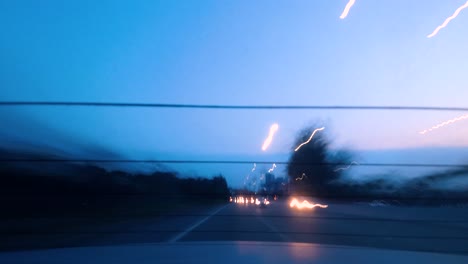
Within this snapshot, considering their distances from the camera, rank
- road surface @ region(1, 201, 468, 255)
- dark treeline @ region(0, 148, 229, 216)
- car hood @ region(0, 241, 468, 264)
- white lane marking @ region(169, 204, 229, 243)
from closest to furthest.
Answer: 1. car hood @ region(0, 241, 468, 264)
2. dark treeline @ region(0, 148, 229, 216)
3. road surface @ region(1, 201, 468, 255)
4. white lane marking @ region(169, 204, 229, 243)

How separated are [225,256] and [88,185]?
3.43 m

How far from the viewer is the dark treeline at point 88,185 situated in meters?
6.82

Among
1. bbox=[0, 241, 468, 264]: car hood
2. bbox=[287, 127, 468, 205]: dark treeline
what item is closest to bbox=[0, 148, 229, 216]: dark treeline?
bbox=[287, 127, 468, 205]: dark treeline

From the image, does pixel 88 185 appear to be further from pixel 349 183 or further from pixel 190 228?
pixel 190 228

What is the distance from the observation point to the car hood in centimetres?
379

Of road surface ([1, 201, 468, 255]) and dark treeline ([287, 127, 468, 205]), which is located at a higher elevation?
dark treeline ([287, 127, 468, 205])

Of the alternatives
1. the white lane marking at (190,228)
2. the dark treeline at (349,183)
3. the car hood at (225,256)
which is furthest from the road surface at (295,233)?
the car hood at (225,256)

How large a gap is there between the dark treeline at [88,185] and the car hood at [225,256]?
90.4 inches

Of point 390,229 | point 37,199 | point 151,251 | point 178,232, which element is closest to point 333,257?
point 151,251

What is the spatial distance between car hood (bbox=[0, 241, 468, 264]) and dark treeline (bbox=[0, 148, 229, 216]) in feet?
7.54

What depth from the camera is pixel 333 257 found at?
12.9 ft

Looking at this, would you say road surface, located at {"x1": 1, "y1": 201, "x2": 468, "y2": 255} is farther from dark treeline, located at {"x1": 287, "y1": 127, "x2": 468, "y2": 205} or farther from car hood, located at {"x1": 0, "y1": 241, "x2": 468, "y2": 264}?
car hood, located at {"x1": 0, "y1": 241, "x2": 468, "y2": 264}

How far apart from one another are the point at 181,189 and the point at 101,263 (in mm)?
3718

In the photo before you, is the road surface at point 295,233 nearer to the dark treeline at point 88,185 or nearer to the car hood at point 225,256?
→ the dark treeline at point 88,185
